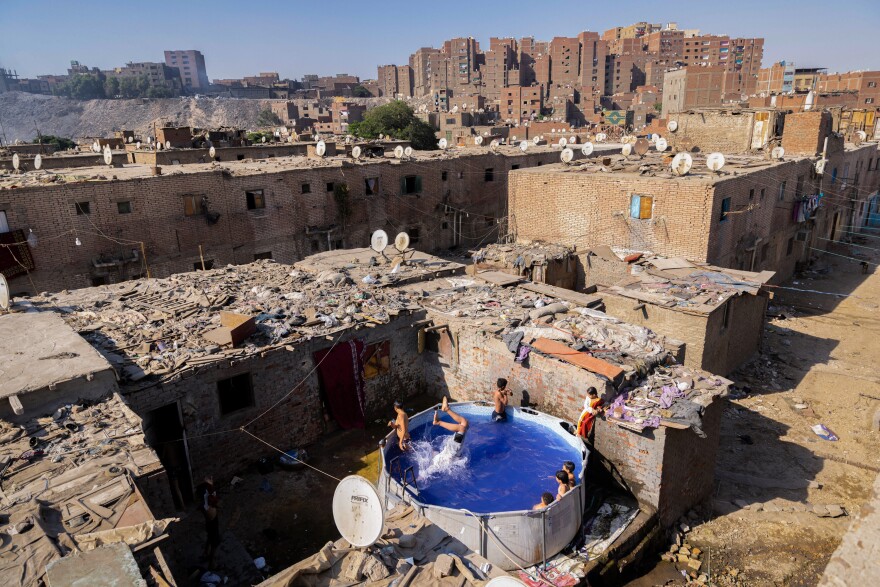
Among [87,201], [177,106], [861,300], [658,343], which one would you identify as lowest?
[861,300]

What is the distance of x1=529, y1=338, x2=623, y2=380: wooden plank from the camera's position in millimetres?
9906

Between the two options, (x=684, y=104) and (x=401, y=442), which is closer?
(x=401, y=442)

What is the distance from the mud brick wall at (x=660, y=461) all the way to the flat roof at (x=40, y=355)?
8393 millimetres

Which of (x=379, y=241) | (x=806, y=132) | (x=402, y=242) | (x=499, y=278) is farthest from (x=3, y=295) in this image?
(x=806, y=132)

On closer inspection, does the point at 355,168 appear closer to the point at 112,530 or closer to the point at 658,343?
the point at 658,343

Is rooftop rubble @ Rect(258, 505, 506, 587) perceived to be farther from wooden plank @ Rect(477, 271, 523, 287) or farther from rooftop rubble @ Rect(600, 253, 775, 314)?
rooftop rubble @ Rect(600, 253, 775, 314)

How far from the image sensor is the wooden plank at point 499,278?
15062 mm

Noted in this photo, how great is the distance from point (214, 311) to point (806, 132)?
28.0 metres

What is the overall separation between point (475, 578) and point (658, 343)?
6844 mm

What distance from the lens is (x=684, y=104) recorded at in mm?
64938

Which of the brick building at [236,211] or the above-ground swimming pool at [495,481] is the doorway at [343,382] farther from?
the brick building at [236,211]

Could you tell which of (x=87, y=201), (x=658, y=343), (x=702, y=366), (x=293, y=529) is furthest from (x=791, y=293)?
(x=87, y=201)

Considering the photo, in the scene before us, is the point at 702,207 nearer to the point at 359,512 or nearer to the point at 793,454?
the point at 793,454

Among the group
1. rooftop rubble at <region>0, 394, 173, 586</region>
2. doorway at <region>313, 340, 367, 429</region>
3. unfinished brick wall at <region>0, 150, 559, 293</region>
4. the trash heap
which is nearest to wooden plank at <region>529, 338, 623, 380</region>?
the trash heap
